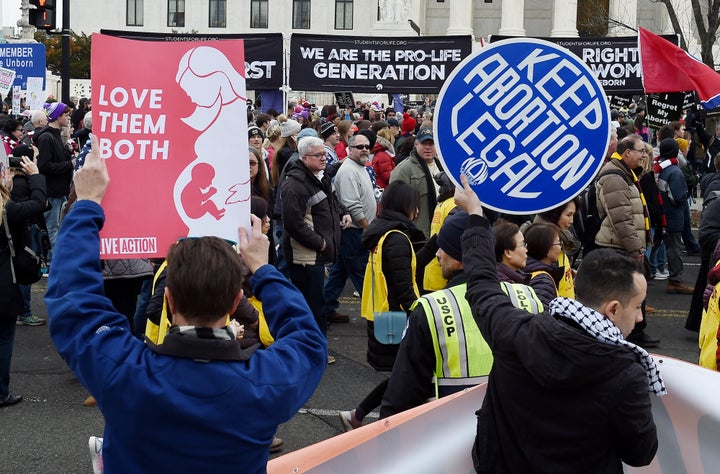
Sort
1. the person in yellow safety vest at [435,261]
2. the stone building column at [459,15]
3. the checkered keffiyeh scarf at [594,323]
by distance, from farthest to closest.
→ the stone building column at [459,15] → the person in yellow safety vest at [435,261] → the checkered keffiyeh scarf at [594,323]

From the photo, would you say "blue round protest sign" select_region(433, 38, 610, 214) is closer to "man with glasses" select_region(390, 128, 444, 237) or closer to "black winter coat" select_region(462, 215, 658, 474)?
"black winter coat" select_region(462, 215, 658, 474)

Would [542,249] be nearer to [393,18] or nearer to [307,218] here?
[307,218]

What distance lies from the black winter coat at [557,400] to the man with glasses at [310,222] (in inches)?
186

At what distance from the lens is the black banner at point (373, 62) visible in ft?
43.8

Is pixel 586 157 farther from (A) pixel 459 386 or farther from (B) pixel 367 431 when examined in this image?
(B) pixel 367 431

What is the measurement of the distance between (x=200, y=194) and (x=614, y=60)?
36.1ft

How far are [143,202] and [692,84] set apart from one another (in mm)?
5551

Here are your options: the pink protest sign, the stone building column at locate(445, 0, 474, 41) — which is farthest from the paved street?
the stone building column at locate(445, 0, 474, 41)

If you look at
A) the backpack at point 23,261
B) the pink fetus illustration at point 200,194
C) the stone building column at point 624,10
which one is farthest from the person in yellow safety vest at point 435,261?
the stone building column at point 624,10

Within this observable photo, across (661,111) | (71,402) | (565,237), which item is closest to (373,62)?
(661,111)

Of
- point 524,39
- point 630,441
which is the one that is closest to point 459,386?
point 630,441

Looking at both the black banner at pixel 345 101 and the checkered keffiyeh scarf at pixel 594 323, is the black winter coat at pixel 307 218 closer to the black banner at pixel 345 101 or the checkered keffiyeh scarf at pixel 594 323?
the checkered keffiyeh scarf at pixel 594 323

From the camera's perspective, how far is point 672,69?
771 centimetres

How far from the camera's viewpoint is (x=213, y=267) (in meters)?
2.46
